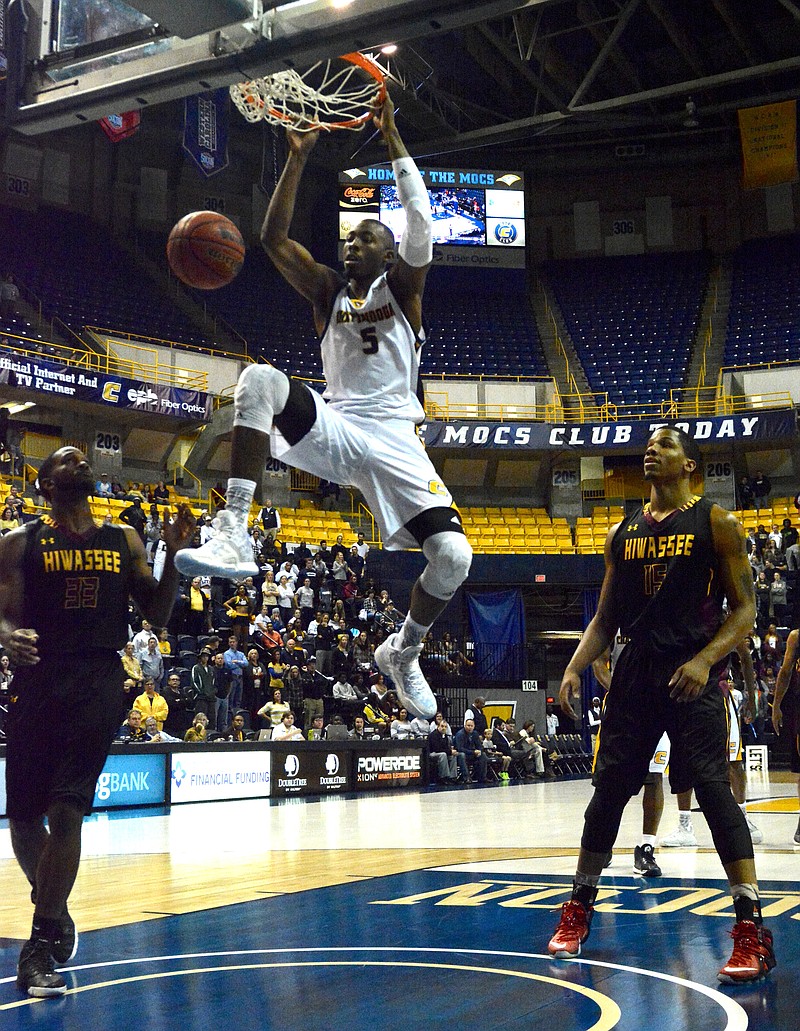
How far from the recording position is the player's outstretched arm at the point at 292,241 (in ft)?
15.0

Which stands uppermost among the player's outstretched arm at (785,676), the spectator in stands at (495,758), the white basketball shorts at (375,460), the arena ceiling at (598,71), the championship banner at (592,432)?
the arena ceiling at (598,71)

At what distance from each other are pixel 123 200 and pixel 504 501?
13161mm

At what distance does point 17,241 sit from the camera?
28.0 metres

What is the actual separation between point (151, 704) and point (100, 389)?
10905 mm

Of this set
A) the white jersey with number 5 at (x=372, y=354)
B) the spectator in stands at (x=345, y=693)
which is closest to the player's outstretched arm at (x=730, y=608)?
the white jersey with number 5 at (x=372, y=354)

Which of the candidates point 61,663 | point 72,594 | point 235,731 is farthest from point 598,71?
point 61,663

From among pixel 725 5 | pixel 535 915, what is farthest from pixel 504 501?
pixel 535 915

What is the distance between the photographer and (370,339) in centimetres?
468

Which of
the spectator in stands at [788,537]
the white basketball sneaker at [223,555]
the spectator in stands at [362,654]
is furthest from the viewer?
the spectator in stands at [788,537]

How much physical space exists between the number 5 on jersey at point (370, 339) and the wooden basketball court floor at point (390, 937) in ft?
8.44

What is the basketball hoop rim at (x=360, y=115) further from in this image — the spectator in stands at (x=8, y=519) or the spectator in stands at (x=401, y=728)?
the spectator in stands at (x=401, y=728)

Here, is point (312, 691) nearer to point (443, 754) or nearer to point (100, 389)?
point (443, 754)

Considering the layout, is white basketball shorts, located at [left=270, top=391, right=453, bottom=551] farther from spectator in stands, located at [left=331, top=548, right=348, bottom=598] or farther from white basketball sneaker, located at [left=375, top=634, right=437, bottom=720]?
spectator in stands, located at [left=331, top=548, right=348, bottom=598]

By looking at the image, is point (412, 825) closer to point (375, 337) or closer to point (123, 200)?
point (375, 337)
